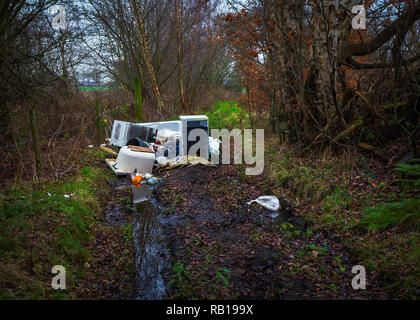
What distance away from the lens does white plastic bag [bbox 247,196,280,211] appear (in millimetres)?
6160

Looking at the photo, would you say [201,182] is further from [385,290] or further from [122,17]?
[122,17]

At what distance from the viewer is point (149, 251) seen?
189 inches

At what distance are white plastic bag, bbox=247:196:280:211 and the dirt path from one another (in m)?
0.12

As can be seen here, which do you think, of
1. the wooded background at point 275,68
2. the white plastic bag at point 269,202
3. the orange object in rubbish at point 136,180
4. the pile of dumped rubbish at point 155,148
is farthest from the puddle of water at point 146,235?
the wooded background at point 275,68

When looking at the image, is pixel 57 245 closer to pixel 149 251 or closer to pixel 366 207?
pixel 149 251

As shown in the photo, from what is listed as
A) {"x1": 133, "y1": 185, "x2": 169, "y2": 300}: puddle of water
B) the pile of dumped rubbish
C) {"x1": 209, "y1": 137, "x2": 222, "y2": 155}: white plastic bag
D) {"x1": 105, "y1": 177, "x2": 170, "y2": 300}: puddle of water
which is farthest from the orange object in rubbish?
{"x1": 209, "y1": 137, "x2": 222, "y2": 155}: white plastic bag

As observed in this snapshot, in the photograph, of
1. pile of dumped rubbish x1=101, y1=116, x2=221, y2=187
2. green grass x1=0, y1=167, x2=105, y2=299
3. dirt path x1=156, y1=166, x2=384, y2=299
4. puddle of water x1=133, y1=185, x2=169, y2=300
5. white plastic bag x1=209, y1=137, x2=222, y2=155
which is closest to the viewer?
green grass x1=0, y1=167, x2=105, y2=299

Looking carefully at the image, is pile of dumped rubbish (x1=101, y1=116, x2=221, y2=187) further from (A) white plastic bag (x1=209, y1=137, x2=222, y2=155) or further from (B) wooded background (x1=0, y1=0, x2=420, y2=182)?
(B) wooded background (x1=0, y1=0, x2=420, y2=182)

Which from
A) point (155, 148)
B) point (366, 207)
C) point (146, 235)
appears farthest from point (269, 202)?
point (155, 148)

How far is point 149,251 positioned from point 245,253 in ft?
5.25

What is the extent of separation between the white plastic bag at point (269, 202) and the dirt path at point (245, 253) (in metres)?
0.12

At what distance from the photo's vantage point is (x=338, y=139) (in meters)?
7.51

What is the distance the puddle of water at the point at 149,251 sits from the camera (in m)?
3.88
